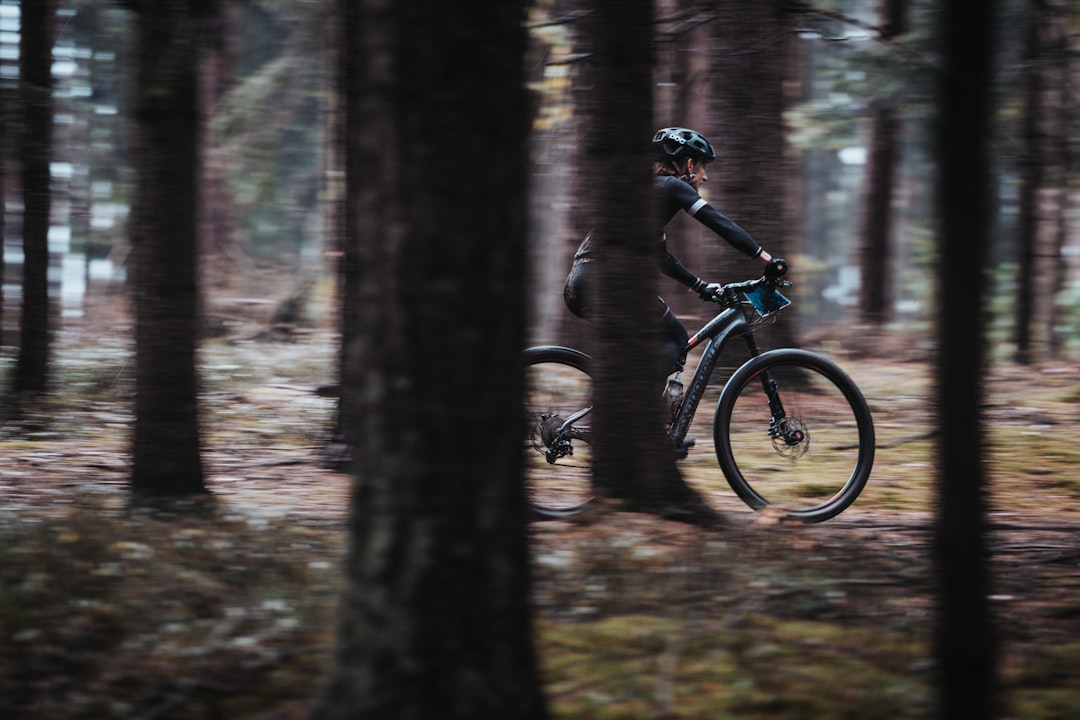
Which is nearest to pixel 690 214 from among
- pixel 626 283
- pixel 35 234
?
pixel 626 283

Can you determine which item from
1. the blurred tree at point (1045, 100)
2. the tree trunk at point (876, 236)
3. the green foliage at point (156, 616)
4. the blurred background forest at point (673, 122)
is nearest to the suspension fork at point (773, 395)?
the blurred background forest at point (673, 122)

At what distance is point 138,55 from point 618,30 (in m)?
2.76

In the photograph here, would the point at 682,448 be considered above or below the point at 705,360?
below

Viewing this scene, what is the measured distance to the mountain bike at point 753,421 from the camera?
6.64 metres

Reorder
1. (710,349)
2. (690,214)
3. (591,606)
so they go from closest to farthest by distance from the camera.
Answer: (591,606) < (690,214) < (710,349)

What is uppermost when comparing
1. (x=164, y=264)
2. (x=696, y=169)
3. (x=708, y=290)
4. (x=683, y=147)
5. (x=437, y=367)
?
(x=683, y=147)

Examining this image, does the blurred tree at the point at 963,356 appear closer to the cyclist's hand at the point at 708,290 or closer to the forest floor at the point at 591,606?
the forest floor at the point at 591,606

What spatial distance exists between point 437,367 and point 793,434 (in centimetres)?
415

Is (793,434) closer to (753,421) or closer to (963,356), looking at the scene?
(753,421)

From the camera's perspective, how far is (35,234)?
11031 mm

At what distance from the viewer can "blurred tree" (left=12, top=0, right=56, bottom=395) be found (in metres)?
10.8

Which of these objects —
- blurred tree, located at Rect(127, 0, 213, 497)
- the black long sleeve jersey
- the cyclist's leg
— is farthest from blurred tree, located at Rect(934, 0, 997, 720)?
blurred tree, located at Rect(127, 0, 213, 497)

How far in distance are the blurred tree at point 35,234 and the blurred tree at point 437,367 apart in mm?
8029

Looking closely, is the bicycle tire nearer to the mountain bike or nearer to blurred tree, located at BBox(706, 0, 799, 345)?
the mountain bike
